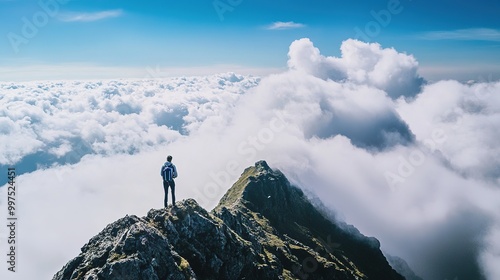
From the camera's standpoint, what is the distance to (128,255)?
49.2 m

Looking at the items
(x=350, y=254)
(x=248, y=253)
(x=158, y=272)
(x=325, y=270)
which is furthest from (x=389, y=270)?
(x=158, y=272)

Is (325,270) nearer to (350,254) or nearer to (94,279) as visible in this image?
(350,254)

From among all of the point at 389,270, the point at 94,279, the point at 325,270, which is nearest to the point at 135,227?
the point at 94,279

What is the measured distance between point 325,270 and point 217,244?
85.3m

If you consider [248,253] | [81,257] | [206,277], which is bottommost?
[81,257]

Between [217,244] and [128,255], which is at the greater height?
[217,244]

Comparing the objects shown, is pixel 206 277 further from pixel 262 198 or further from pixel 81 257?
pixel 262 198

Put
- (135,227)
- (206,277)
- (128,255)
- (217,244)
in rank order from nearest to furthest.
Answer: (128,255)
(135,227)
(206,277)
(217,244)

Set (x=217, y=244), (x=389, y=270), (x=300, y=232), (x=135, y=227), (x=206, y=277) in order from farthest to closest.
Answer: (x=389, y=270)
(x=300, y=232)
(x=217, y=244)
(x=206, y=277)
(x=135, y=227)

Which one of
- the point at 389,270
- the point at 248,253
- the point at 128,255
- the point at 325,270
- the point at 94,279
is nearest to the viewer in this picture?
the point at 94,279

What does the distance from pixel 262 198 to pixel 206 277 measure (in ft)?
429

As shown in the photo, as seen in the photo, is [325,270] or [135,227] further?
[325,270]

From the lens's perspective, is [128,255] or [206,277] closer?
[128,255]

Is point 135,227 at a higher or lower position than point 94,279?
higher
